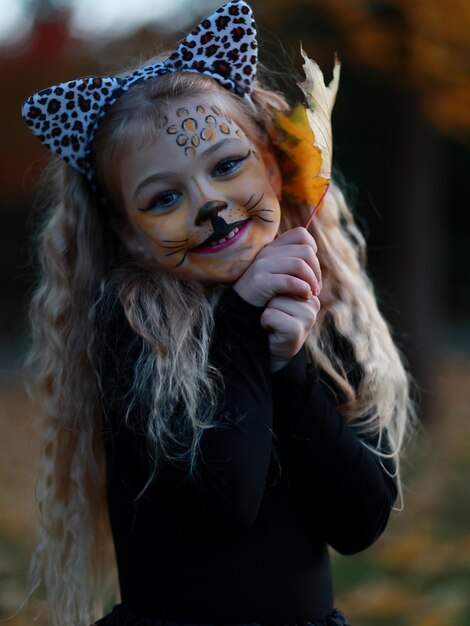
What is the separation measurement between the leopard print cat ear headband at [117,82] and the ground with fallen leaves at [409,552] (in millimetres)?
873

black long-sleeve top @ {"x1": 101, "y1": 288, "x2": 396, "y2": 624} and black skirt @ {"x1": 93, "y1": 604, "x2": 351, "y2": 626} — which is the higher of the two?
black long-sleeve top @ {"x1": 101, "y1": 288, "x2": 396, "y2": 624}

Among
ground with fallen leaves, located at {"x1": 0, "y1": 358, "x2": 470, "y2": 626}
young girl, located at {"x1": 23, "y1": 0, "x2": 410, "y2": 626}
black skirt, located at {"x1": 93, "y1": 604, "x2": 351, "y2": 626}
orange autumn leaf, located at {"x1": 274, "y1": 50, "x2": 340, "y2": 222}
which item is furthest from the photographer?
ground with fallen leaves, located at {"x1": 0, "y1": 358, "x2": 470, "y2": 626}

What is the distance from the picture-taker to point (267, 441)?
6.37 feet

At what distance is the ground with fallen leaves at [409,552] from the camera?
12.9 ft

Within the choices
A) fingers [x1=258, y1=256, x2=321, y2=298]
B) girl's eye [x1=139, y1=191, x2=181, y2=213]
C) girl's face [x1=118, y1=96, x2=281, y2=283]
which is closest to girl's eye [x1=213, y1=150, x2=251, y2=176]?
girl's face [x1=118, y1=96, x2=281, y2=283]

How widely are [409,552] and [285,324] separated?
118 inches

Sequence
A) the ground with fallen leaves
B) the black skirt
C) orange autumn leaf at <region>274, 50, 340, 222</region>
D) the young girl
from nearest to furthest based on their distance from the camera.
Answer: the young girl
the black skirt
orange autumn leaf at <region>274, 50, 340, 222</region>
the ground with fallen leaves

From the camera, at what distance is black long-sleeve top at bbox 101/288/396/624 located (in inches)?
77.4

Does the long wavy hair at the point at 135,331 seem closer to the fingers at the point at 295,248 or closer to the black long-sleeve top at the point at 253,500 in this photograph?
the black long-sleeve top at the point at 253,500

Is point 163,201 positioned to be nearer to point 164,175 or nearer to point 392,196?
point 164,175

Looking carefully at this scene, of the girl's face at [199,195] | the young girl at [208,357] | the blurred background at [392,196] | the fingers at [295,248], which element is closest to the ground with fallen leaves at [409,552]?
the blurred background at [392,196]

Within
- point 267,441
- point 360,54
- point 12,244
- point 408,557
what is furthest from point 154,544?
point 12,244

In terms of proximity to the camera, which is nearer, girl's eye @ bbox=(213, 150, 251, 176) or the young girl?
the young girl

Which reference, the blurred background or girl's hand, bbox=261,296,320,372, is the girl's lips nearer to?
girl's hand, bbox=261,296,320,372
